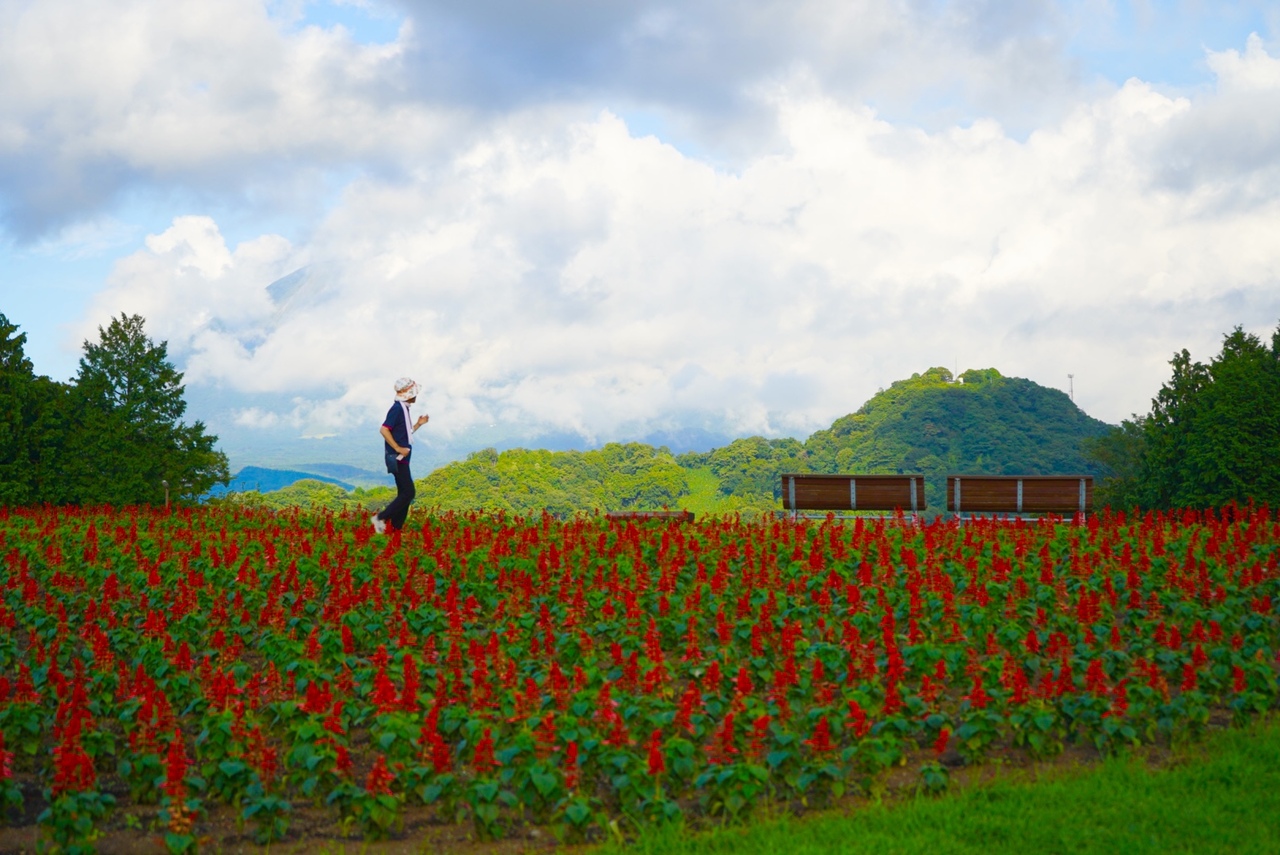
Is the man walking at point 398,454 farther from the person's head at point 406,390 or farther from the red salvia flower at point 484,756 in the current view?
the red salvia flower at point 484,756

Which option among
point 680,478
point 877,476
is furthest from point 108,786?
point 680,478

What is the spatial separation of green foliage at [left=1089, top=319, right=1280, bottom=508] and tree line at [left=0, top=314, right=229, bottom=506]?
21.4 meters

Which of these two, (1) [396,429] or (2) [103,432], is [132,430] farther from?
(1) [396,429]

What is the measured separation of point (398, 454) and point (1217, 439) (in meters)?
17.1

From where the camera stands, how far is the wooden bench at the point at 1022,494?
19.0 metres

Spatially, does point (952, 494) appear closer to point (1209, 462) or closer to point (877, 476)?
point (877, 476)

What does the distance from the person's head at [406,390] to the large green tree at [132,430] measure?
10615 mm

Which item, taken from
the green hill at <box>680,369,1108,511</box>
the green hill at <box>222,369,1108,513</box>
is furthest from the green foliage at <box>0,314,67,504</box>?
the green hill at <box>680,369,1108,511</box>

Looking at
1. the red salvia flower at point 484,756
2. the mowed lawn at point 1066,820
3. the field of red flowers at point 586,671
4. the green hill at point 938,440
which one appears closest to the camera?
the mowed lawn at point 1066,820

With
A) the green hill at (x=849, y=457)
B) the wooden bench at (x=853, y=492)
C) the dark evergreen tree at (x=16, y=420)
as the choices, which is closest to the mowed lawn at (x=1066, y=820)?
the wooden bench at (x=853, y=492)

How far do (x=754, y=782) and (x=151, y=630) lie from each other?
5909 mm

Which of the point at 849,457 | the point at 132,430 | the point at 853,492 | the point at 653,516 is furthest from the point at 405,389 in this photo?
the point at 849,457

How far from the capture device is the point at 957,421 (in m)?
55.7

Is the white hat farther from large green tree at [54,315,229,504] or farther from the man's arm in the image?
large green tree at [54,315,229,504]
